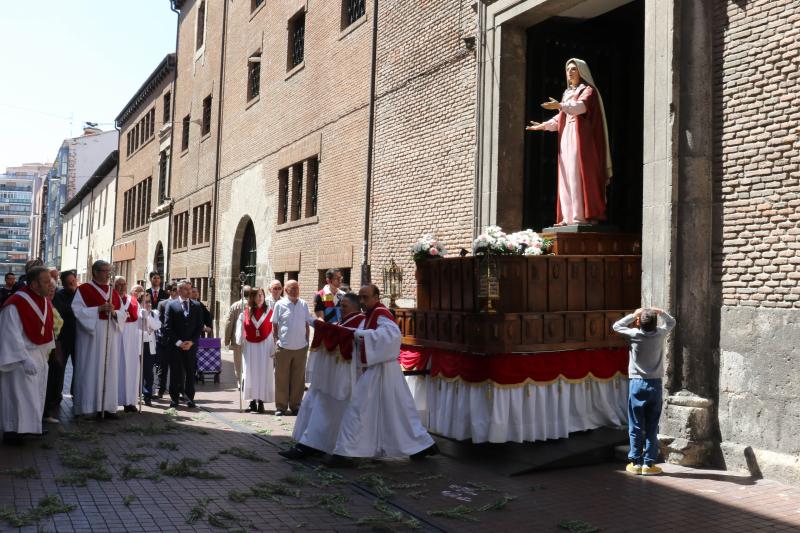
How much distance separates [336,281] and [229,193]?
1448cm

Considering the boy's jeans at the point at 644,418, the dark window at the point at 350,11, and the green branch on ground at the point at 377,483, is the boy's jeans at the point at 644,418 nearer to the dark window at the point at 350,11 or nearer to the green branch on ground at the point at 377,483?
the green branch on ground at the point at 377,483

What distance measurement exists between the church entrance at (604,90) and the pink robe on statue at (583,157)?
1.55 meters

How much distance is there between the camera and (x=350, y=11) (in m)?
17.8

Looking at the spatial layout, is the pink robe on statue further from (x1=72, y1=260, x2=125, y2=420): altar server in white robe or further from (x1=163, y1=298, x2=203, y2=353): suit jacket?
(x1=72, y1=260, x2=125, y2=420): altar server in white robe

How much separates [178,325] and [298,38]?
11.0 m

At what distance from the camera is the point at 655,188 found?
8.86 metres

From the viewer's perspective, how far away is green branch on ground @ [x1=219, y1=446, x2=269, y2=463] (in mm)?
8195

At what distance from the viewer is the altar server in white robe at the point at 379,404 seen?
8.08m

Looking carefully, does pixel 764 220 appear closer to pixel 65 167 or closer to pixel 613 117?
pixel 613 117

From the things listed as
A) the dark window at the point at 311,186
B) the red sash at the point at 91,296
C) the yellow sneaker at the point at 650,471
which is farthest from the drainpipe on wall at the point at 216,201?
the yellow sneaker at the point at 650,471

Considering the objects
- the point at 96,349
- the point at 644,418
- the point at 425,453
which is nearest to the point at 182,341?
the point at 96,349

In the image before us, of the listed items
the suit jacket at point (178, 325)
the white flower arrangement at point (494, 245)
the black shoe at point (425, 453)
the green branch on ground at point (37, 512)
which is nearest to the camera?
the green branch on ground at point (37, 512)

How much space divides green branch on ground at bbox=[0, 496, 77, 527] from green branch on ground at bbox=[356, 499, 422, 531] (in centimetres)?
219

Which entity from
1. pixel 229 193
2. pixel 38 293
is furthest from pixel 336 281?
pixel 229 193
